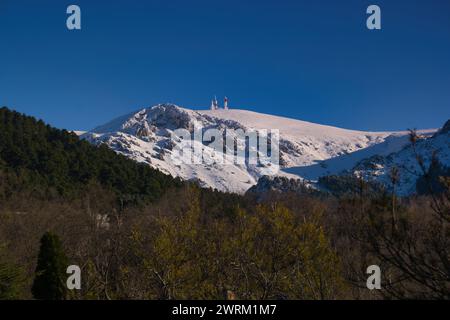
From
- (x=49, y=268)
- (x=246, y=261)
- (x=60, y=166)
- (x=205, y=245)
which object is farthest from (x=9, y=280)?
(x=60, y=166)

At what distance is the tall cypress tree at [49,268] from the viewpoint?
770 inches

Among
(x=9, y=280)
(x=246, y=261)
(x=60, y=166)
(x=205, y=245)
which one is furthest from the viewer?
(x=60, y=166)

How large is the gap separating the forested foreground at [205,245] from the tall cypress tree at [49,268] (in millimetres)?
47

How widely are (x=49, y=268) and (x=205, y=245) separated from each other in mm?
7299

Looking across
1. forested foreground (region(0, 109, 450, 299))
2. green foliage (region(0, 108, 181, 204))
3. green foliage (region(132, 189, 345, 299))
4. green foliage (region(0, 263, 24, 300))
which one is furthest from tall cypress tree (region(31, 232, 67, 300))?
green foliage (region(0, 108, 181, 204))

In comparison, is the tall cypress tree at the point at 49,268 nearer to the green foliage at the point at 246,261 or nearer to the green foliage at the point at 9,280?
the green foliage at the point at 246,261

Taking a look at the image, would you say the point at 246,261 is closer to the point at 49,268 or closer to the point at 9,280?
the point at 9,280

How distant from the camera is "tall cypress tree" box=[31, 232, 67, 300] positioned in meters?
19.5

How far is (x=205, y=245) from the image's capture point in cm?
2044

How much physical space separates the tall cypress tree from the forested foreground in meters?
0.05

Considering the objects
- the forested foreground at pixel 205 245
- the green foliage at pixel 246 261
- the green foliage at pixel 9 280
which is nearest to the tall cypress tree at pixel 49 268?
the forested foreground at pixel 205 245
